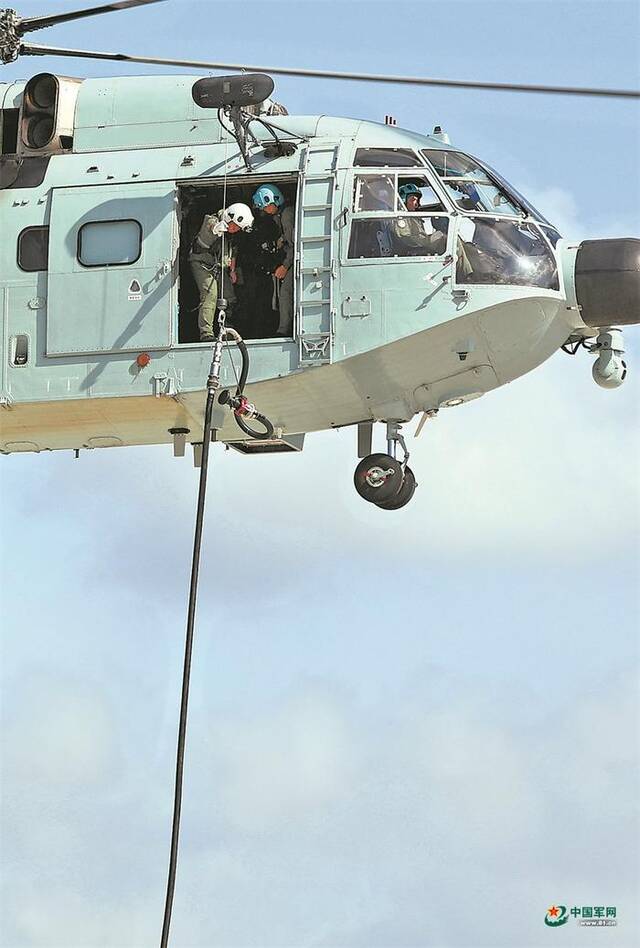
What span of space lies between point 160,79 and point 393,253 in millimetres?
3856

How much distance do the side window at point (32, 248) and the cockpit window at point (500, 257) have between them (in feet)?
16.2

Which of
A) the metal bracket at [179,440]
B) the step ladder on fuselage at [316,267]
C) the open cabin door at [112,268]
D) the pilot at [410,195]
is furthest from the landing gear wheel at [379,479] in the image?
the pilot at [410,195]

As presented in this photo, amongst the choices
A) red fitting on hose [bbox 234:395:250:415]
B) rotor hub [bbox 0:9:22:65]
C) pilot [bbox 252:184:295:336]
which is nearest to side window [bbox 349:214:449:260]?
pilot [bbox 252:184:295:336]

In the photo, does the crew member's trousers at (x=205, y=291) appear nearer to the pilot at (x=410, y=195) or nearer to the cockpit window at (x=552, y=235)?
the pilot at (x=410, y=195)

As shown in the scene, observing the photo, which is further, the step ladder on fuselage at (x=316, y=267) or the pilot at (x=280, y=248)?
the pilot at (x=280, y=248)

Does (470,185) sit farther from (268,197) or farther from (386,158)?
(268,197)

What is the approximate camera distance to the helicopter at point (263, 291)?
76.1 ft

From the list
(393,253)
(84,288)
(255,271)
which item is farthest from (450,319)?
(84,288)

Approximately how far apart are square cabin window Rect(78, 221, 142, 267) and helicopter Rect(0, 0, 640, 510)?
0.02 metres

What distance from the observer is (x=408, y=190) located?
23.6 metres

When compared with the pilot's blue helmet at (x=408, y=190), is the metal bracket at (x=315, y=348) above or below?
below

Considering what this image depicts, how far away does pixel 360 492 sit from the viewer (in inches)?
964

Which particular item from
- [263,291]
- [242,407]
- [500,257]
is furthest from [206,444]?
[500,257]

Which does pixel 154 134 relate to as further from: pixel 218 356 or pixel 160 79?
pixel 218 356
